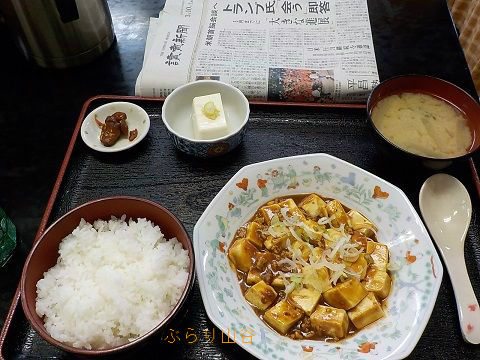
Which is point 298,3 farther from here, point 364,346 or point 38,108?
point 364,346

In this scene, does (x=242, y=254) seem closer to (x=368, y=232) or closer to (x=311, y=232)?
(x=311, y=232)

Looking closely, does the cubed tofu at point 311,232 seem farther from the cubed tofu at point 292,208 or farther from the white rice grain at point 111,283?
the white rice grain at point 111,283

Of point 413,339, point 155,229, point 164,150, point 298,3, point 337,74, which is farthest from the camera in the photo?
point 298,3

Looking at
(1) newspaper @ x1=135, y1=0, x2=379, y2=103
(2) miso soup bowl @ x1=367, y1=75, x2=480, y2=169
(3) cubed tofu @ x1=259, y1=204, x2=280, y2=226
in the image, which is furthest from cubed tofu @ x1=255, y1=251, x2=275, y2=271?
(1) newspaper @ x1=135, y1=0, x2=379, y2=103

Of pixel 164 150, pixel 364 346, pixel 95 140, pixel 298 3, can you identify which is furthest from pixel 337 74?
pixel 364 346

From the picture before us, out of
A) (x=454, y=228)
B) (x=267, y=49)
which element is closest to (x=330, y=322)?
(x=454, y=228)

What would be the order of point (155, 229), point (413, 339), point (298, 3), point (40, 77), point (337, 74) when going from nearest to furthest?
point (413, 339) → point (155, 229) → point (337, 74) → point (40, 77) → point (298, 3)

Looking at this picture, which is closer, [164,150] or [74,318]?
[74,318]
